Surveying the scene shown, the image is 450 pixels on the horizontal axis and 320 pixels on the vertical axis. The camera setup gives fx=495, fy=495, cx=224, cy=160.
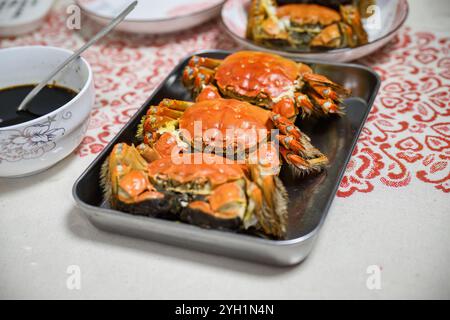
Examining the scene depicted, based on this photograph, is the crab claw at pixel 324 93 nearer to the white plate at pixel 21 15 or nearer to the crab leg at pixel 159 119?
the crab leg at pixel 159 119

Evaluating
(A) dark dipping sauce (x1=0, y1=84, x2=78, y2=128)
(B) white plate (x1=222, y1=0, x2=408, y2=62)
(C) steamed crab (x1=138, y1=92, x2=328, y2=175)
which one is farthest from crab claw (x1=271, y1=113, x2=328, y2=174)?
(A) dark dipping sauce (x1=0, y1=84, x2=78, y2=128)

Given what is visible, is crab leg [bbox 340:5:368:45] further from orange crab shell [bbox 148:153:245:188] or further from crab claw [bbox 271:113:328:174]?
orange crab shell [bbox 148:153:245:188]

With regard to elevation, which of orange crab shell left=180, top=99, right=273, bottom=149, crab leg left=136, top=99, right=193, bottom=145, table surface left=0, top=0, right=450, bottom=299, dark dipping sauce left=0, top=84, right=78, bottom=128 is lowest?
table surface left=0, top=0, right=450, bottom=299

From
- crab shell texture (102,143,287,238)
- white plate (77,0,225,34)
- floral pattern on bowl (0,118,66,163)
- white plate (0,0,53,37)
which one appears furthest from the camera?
white plate (0,0,53,37)

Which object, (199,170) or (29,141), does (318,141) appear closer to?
(199,170)

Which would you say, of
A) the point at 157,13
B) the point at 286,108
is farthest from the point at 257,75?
the point at 157,13
